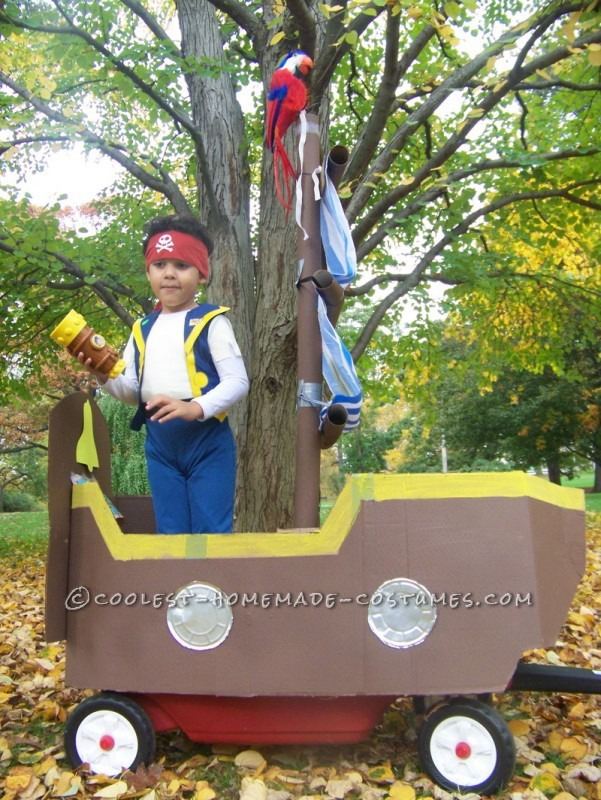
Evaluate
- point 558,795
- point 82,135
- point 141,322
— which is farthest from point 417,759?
point 82,135

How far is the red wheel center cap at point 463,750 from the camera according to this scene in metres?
2.21

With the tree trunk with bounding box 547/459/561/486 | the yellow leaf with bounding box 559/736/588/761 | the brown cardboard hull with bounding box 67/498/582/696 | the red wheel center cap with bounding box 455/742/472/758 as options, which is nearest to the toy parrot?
the brown cardboard hull with bounding box 67/498/582/696

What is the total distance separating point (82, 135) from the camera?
4.68 meters

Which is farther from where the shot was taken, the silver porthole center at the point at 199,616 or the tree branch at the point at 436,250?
the tree branch at the point at 436,250

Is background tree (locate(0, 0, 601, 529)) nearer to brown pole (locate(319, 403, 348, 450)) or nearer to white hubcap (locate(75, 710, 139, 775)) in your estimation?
brown pole (locate(319, 403, 348, 450))

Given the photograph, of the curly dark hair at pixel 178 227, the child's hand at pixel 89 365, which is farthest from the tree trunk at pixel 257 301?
the child's hand at pixel 89 365

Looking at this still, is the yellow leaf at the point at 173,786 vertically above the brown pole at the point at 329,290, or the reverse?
the brown pole at the point at 329,290

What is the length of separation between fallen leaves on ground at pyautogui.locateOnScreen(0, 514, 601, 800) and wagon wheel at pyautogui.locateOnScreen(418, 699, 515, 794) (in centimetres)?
6

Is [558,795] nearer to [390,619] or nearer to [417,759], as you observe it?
[417,759]

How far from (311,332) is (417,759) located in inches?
58.1

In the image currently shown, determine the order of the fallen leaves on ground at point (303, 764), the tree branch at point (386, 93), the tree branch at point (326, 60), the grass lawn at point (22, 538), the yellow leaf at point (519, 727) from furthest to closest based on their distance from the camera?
the grass lawn at point (22, 538) < the tree branch at point (386, 93) < the tree branch at point (326, 60) < the yellow leaf at point (519, 727) < the fallen leaves on ground at point (303, 764)

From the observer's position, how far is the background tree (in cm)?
396

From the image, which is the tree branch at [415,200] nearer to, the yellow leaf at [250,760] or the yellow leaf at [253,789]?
the yellow leaf at [250,760]

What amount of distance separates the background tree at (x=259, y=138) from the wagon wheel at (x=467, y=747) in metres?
1.98
